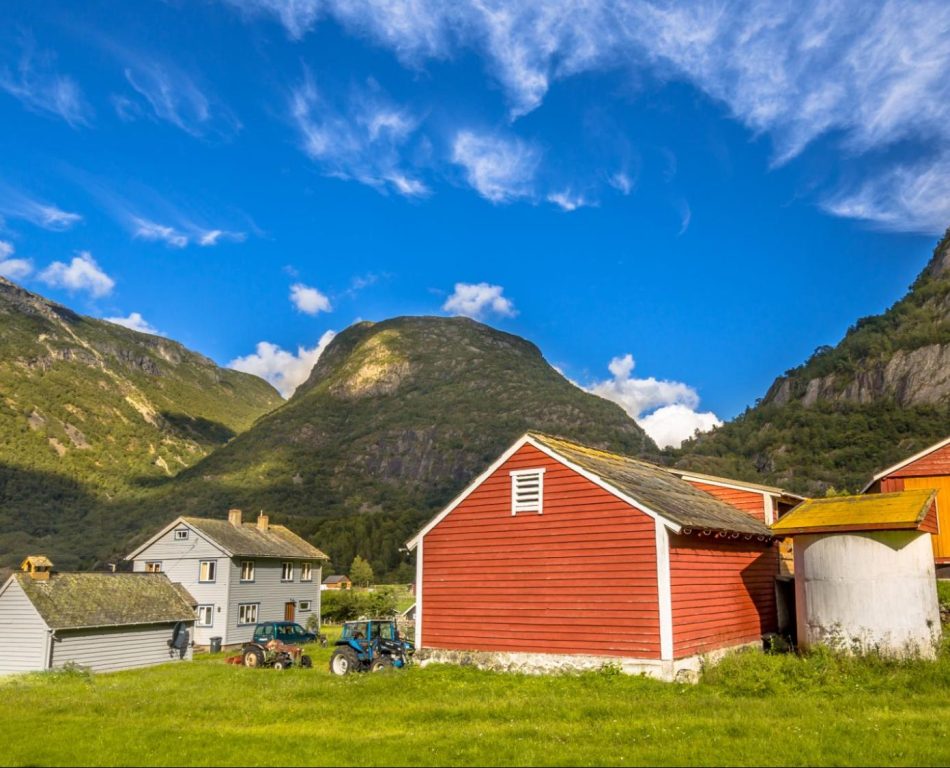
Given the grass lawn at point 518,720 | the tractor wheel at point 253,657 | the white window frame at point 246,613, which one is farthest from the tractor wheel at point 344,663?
the white window frame at point 246,613

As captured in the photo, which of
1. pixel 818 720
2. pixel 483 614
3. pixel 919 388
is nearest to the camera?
pixel 818 720

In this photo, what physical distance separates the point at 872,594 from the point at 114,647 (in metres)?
31.7

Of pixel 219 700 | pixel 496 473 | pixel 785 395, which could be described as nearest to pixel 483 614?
pixel 496 473

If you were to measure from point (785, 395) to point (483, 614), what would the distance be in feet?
599

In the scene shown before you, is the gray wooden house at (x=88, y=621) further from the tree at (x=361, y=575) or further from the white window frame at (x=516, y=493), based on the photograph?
the tree at (x=361, y=575)

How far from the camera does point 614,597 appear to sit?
68.1ft

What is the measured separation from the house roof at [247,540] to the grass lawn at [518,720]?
24942 mm

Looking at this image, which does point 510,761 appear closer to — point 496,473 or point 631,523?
point 631,523

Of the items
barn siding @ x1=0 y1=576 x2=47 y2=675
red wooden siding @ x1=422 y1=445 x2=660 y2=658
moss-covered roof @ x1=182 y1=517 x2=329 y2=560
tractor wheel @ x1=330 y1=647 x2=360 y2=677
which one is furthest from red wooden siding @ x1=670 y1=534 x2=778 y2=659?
moss-covered roof @ x1=182 y1=517 x2=329 y2=560

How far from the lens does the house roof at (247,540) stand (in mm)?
48125

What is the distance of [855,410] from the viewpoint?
14188cm

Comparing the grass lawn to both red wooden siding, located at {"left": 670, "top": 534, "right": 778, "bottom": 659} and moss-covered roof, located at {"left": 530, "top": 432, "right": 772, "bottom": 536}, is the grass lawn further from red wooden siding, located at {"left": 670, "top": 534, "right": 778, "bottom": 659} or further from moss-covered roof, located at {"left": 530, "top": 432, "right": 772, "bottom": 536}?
moss-covered roof, located at {"left": 530, "top": 432, "right": 772, "bottom": 536}

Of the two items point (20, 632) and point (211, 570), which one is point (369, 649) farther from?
point (211, 570)

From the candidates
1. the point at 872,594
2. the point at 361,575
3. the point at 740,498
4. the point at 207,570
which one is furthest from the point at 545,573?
the point at 361,575
